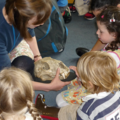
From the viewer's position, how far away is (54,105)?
56.9 inches

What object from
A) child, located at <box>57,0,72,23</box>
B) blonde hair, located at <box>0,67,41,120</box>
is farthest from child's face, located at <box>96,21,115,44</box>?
Result: child, located at <box>57,0,72,23</box>

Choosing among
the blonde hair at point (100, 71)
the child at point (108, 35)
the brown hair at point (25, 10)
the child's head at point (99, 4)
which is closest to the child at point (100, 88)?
the blonde hair at point (100, 71)

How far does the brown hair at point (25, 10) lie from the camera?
2.90 feet

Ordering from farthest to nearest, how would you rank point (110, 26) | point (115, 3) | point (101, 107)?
point (115, 3) < point (110, 26) < point (101, 107)

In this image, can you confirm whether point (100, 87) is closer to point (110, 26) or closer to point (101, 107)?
point (101, 107)

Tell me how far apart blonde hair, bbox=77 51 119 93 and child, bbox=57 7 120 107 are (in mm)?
253

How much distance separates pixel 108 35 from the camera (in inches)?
46.1

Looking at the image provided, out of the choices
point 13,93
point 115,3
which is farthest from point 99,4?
point 13,93

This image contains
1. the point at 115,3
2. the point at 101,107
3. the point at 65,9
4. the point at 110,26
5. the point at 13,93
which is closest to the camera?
the point at 13,93

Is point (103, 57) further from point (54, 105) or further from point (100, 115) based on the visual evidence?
point (54, 105)

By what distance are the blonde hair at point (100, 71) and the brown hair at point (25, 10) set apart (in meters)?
0.41

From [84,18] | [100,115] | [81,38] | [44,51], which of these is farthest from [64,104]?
[84,18]

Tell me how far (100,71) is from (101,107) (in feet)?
0.66

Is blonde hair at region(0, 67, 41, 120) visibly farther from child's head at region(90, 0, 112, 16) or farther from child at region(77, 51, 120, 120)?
child's head at region(90, 0, 112, 16)
